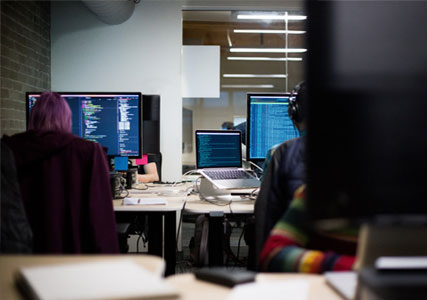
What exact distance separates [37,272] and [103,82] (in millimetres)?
4660

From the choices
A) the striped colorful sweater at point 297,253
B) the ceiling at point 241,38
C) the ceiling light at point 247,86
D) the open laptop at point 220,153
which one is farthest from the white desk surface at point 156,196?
the ceiling light at point 247,86

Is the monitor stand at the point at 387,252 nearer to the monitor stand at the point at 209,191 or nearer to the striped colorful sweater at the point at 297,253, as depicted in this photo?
the striped colorful sweater at the point at 297,253

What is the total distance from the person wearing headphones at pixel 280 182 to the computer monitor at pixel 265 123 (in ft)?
2.27

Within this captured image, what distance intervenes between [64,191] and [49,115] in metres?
0.35

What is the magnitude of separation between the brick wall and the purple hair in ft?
7.72

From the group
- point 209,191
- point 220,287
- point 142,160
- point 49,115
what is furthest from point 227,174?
point 220,287

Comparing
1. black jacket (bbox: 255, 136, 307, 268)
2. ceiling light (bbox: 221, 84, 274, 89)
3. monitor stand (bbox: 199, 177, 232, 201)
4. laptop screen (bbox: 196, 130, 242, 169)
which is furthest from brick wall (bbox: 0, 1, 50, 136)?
black jacket (bbox: 255, 136, 307, 268)

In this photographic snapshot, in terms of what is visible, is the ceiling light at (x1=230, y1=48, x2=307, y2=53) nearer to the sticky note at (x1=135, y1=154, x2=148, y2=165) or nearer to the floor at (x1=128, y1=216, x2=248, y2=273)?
the floor at (x1=128, y1=216, x2=248, y2=273)

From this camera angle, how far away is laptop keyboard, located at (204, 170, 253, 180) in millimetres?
2396

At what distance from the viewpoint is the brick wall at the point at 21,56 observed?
4.05m

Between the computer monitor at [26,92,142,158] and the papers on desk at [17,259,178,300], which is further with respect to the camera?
the computer monitor at [26,92,142,158]

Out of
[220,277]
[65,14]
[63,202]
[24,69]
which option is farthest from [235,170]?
[65,14]

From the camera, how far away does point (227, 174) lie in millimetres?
2438

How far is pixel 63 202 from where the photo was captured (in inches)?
68.6
